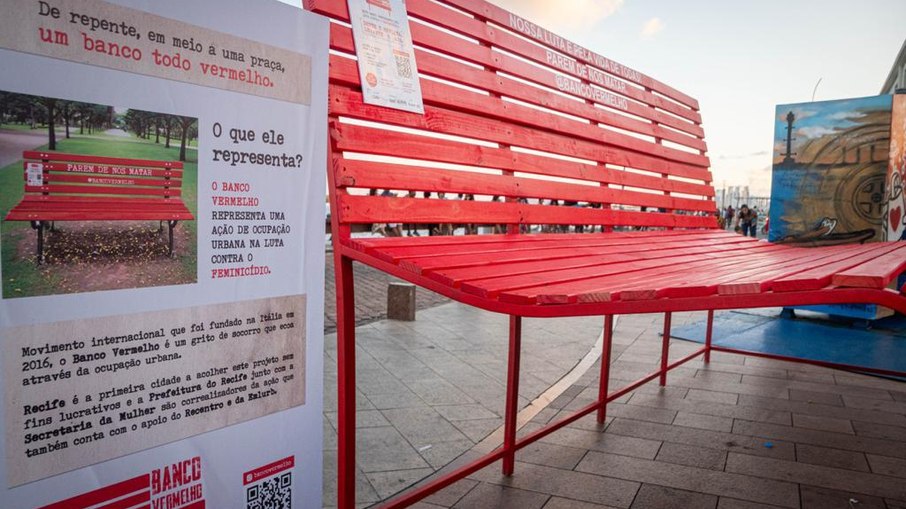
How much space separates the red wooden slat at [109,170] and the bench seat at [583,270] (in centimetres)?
64

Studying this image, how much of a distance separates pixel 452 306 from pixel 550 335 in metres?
2.22

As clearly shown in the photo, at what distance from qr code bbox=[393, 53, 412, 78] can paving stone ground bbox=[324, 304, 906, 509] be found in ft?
6.10

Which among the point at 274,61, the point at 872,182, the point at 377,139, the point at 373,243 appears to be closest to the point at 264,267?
the point at 373,243

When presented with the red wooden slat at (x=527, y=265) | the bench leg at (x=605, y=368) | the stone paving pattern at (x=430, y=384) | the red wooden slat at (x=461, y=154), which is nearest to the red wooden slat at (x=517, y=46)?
the red wooden slat at (x=461, y=154)

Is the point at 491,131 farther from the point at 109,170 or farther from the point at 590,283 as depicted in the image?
the point at 109,170

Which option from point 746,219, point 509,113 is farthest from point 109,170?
point 746,219

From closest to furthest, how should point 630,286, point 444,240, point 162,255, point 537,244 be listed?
point 162,255
point 630,286
point 444,240
point 537,244

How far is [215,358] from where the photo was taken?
1.66m

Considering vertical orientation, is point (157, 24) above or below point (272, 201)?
above

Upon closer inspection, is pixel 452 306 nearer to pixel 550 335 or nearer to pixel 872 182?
pixel 550 335

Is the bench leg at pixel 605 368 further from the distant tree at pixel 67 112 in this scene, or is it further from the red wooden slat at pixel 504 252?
the distant tree at pixel 67 112

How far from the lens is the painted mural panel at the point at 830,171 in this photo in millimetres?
7461

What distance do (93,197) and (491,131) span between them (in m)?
1.83

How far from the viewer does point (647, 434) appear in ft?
12.5
